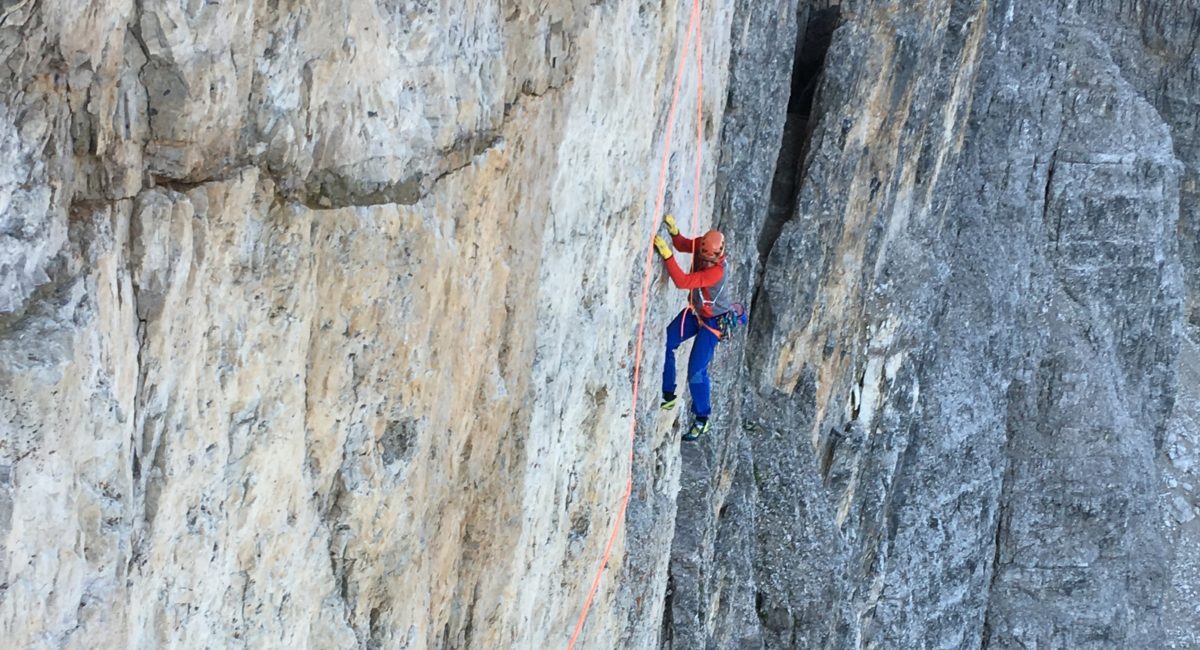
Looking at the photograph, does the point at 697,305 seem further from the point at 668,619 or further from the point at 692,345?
the point at 668,619

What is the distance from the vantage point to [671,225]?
8906 mm

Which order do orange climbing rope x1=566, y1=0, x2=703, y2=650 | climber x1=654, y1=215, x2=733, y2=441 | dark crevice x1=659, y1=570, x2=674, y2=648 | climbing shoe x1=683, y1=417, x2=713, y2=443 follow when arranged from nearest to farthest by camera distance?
orange climbing rope x1=566, y1=0, x2=703, y2=650
climber x1=654, y1=215, x2=733, y2=441
climbing shoe x1=683, y1=417, x2=713, y2=443
dark crevice x1=659, y1=570, x2=674, y2=648

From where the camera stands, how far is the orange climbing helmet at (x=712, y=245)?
8.95m

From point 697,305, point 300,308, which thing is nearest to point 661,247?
point 697,305

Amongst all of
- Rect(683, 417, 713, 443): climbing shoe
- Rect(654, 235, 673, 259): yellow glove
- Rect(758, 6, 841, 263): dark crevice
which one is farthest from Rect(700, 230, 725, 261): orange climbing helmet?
Rect(758, 6, 841, 263): dark crevice

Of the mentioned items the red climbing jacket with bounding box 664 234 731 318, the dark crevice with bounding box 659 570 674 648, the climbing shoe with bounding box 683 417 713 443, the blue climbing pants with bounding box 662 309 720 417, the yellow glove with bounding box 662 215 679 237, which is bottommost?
the dark crevice with bounding box 659 570 674 648

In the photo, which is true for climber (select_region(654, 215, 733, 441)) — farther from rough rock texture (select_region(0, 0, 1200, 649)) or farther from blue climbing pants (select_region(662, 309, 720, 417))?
rough rock texture (select_region(0, 0, 1200, 649))

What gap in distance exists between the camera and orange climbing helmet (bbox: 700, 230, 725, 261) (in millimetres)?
8953

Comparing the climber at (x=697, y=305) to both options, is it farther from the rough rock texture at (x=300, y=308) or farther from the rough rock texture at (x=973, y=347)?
the rough rock texture at (x=973, y=347)

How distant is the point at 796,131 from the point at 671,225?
8.00 meters

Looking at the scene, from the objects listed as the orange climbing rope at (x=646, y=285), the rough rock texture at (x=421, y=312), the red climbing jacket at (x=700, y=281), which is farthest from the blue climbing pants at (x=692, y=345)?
the orange climbing rope at (x=646, y=285)

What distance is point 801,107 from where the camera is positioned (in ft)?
54.0

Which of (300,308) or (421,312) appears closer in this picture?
(300,308)

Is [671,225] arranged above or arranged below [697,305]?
above
